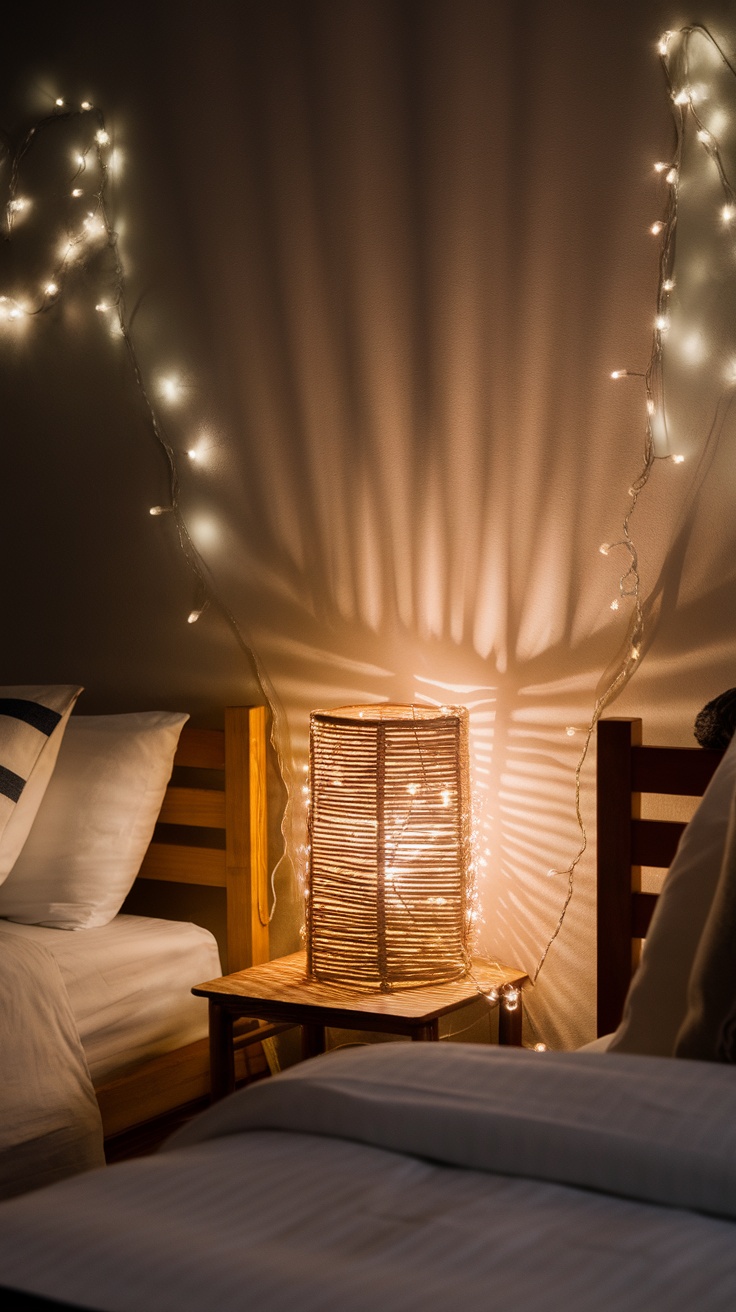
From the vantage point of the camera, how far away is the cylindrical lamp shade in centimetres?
207

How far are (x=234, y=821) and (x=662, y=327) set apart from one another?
1.22 m

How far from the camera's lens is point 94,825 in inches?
95.1

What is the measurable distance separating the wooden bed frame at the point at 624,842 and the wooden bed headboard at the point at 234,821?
0.75 metres

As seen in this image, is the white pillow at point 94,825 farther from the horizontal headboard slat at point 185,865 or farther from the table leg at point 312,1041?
the table leg at point 312,1041

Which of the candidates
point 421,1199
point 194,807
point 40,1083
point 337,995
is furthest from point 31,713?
point 421,1199

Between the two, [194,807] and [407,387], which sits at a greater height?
[407,387]

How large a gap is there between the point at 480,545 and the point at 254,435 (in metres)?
0.55

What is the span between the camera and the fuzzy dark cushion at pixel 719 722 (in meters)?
1.83

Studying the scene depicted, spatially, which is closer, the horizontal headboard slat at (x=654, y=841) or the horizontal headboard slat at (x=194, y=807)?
the horizontal headboard slat at (x=654, y=841)

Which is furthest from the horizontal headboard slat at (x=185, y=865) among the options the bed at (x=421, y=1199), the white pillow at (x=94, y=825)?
the bed at (x=421, y=1199)

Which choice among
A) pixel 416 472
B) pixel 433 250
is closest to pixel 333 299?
pixel 433 250

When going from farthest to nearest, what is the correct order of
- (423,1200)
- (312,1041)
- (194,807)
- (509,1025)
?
(194,807)
(312,1041)
(509,1025)
(423,1200)

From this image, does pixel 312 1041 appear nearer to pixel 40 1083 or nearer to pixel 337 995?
pixel 337 995

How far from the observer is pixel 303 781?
8.18 feet
